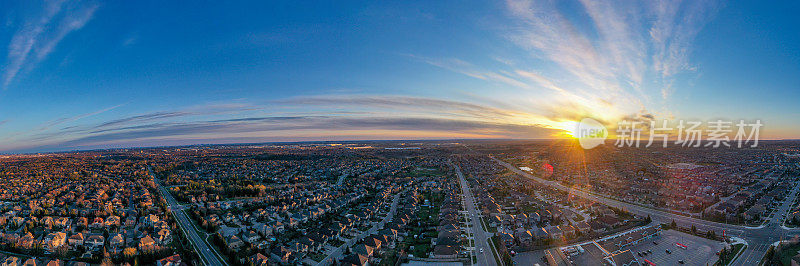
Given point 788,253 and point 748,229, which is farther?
point 748,229

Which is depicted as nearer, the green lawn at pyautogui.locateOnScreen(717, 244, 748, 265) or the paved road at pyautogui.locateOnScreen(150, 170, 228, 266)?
the green lawn at pyautogui.locateOnScreen(717, 244, 748, 265)

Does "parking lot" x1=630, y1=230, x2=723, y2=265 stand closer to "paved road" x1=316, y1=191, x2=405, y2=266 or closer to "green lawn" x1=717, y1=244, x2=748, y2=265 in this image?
"green lawn" x1=717, y1=244, x2=748, y2=265

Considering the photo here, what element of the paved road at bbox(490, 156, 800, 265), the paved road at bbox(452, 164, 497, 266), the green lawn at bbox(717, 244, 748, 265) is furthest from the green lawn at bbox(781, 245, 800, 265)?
the paved road at bbox(452, 164, 497, 266)

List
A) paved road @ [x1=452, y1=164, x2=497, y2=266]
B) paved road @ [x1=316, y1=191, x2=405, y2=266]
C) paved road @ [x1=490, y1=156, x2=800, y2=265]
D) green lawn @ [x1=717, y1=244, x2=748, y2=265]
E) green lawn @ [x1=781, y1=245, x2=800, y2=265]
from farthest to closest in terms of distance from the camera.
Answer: paved road @ [x1=316, y1=191, x2=405, y2=266] → paved road @ [x1=490, y1=156, x2=800, y2=265] → paved road @ [x1=452, y1=164, x2=497, y2=266] → green lawn @ [x1=717, y1=244, x2=748, y2=265] → green lawn @ [x1=781, y1=245, x2=800, y2=265]

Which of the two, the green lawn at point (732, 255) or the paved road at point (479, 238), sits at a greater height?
the paved road at point (479, 238)

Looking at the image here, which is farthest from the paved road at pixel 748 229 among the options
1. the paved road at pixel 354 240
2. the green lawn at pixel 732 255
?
the paved road at pixel 354 240

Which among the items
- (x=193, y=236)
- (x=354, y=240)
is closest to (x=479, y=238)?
(x=354, y=240)

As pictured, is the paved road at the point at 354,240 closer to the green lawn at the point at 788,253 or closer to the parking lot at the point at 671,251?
the parking lot at the point at 671,251

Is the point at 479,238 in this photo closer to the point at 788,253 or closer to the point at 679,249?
the point at 679,249
